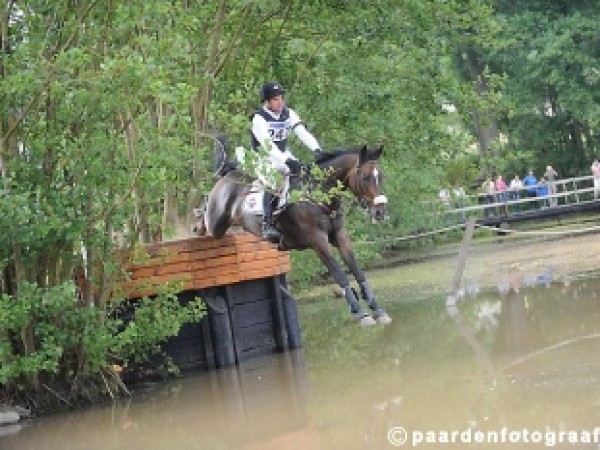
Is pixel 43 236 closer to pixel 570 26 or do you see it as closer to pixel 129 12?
pixel 129 12

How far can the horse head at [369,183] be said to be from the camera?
1411cm

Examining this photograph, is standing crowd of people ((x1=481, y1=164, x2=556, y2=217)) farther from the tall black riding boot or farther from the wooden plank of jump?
the tall black riding boot

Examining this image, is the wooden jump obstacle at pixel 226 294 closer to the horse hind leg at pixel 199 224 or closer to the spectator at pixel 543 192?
the horse hind leg at pixel 199 224

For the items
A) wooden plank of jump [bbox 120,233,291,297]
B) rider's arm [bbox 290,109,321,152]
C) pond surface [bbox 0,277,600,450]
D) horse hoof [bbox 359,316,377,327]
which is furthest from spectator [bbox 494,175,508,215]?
horse hoof [bbox 359,316,377,327]

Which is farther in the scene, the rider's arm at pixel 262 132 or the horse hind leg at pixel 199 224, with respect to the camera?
the horse hind leg at pixel 199 224

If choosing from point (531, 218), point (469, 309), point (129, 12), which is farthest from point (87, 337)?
point (531, 218)

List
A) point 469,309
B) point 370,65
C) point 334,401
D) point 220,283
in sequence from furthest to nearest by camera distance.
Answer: point 370,65 → point 469,309 → point 220,283 → point 334,401

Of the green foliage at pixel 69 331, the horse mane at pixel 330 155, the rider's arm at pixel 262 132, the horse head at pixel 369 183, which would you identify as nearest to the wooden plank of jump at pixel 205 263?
the green foliage at pixel 69 331

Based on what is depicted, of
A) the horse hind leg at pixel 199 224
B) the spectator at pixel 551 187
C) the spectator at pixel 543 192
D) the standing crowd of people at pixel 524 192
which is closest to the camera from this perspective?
the horse hind leg at pixel 199 224

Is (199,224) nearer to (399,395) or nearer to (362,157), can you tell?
(362,157)

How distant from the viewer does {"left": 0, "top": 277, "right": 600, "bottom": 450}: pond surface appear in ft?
29.7

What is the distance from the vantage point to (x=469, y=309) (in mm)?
17859

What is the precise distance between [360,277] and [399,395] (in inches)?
154

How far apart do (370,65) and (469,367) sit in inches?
395
